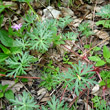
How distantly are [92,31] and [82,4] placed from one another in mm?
673

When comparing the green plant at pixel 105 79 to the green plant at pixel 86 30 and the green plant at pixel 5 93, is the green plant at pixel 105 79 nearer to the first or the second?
the green plant at pixel 86 30

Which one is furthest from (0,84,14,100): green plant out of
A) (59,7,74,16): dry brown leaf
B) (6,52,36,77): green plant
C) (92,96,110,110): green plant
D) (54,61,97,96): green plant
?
(59,7,74,16): dry brown leaf

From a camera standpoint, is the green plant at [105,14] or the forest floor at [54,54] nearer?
the forest floor at [54,54]

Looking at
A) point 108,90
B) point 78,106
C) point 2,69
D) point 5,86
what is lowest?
point 78,106

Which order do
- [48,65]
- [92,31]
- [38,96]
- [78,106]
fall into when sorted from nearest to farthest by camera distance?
[78,106] < [38,96] < [48,65] < [92,31]

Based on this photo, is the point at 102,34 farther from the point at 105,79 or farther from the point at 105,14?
the point at 105,79

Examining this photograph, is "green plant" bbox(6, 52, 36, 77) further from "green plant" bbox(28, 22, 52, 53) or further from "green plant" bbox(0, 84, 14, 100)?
"green plant" bbox(0, 84, 14, 100)

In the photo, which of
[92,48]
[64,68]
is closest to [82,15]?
[92,48]

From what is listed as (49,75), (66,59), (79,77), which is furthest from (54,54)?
(79,77)

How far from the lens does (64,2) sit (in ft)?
8.45

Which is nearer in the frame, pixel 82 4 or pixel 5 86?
pixel 5 86

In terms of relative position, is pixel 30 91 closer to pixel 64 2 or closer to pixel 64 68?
pixel 64 68

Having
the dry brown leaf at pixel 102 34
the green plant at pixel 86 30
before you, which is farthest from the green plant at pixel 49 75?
the dry brown leaf at pixel 102 34

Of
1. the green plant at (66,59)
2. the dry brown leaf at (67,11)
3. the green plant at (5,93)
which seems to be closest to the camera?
the green plant at (5,93)
